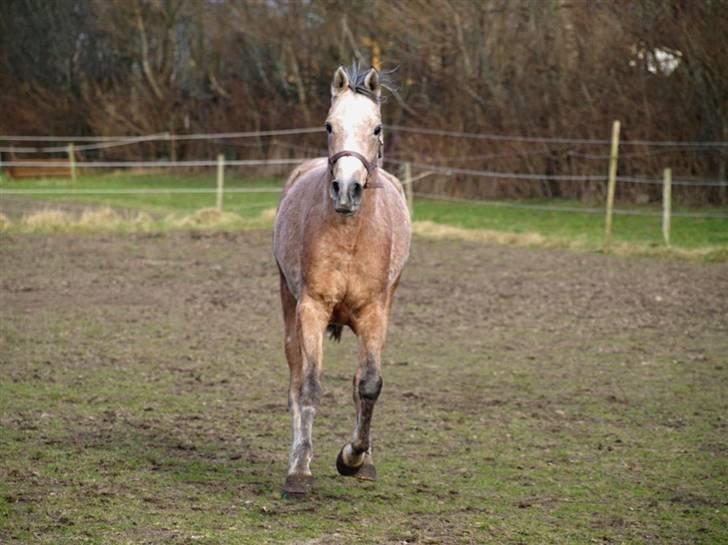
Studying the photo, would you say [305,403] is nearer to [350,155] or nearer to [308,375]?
[308,375]

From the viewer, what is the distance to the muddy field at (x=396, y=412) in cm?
528

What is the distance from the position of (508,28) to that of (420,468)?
20.4 m

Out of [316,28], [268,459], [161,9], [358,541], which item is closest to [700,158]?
[316,28]

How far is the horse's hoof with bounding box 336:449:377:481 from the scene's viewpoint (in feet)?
19.5

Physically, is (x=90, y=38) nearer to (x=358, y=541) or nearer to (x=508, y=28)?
(x=508, y=28)

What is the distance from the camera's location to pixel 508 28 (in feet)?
83.9

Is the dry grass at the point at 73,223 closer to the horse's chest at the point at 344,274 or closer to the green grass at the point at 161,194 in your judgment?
the green grass at the point at 161,194

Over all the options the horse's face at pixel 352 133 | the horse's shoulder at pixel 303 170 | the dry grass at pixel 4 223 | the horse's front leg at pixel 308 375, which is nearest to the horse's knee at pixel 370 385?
the horse's front leg at pixel 308 375

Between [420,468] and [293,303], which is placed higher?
[293,303]

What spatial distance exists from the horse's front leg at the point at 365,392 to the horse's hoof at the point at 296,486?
352 millimetres

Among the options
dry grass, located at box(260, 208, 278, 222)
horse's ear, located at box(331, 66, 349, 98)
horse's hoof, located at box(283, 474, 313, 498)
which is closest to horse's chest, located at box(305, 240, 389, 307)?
horse's ear, located at box(331, 66, 349, 98)

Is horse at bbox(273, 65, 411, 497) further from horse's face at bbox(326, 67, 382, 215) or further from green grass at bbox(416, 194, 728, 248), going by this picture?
green grass at bbox(416, 194, 728, 248)

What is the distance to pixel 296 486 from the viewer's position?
5.61 meters

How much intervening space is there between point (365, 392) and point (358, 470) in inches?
15.5
